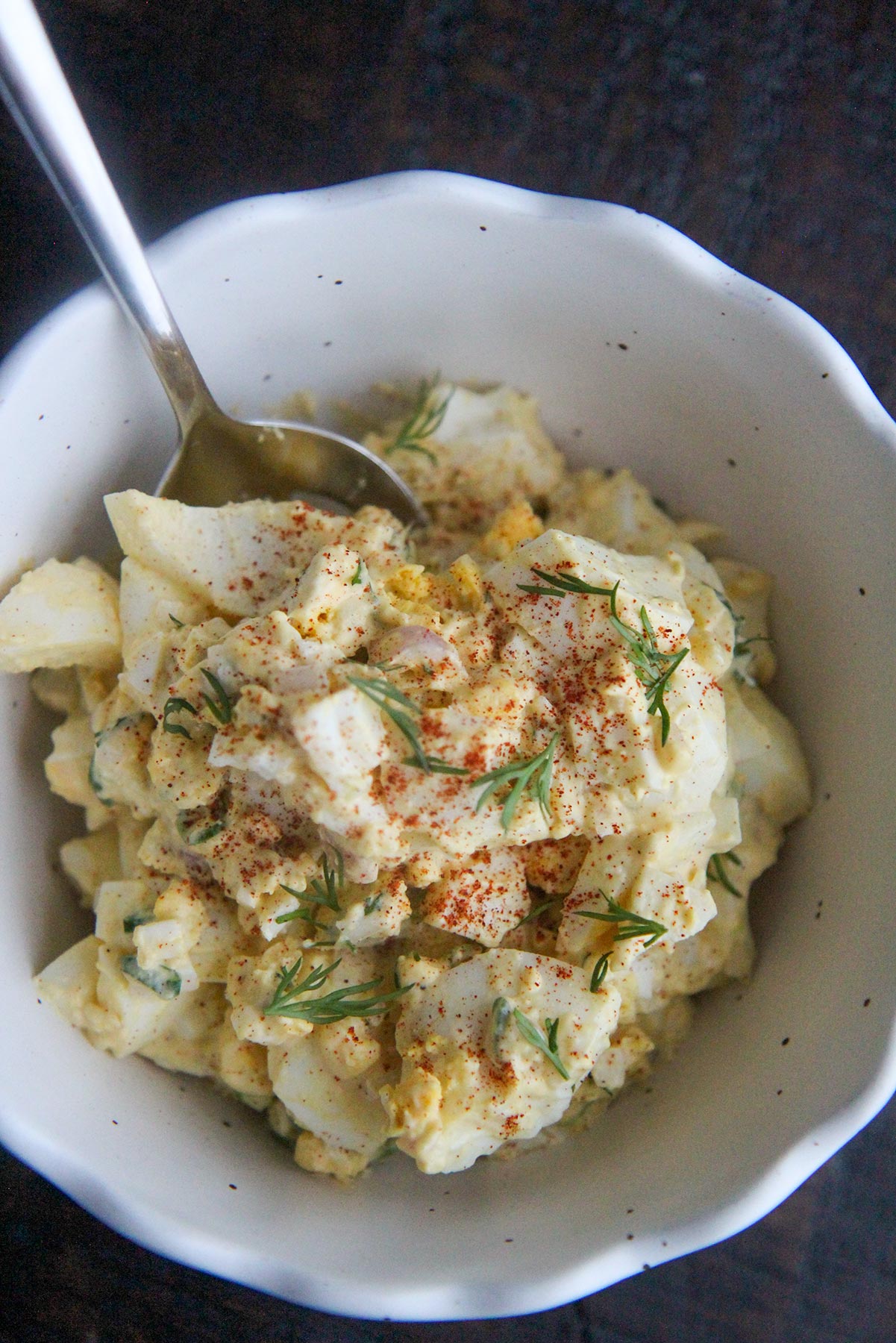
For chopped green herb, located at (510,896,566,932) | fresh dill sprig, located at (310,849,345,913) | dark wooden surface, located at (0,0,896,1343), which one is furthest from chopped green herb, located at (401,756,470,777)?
dark wooden surface, located at (0,0,896,1343)

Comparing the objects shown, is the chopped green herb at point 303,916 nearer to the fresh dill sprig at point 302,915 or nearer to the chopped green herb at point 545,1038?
the fresh dill sprig at point 302,915

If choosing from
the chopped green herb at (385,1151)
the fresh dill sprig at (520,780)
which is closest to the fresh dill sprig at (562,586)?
the fresh dill sprig at (520,780)

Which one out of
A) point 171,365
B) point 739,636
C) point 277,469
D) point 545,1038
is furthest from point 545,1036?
point 171,365

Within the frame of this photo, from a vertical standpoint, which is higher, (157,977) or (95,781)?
(95,781)

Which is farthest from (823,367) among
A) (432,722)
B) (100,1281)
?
(100,1281)

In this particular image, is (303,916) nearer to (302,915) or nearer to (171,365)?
(302,915)

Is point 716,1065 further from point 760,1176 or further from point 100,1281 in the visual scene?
point 100,1281
